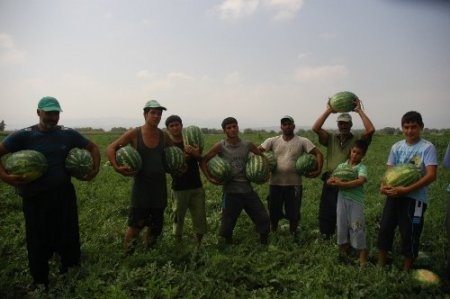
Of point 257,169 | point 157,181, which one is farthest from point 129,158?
point 257,169

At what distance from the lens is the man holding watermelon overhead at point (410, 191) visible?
4.99 metres

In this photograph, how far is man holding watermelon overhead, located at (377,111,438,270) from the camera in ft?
16.4

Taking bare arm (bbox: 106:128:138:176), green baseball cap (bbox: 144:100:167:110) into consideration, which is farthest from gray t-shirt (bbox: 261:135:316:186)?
bare arm (bbox: 106:128:138:176)

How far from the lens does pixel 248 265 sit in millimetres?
5469

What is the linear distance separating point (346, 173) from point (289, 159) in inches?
51.1

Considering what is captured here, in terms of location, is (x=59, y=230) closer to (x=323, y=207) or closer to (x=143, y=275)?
(x=143, y=275)

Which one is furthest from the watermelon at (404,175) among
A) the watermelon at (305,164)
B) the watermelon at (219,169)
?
the watermelon at (219,169)

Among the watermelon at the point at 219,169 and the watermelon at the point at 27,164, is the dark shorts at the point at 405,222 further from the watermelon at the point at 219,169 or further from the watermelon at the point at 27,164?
the watermelon at the point at 27,164

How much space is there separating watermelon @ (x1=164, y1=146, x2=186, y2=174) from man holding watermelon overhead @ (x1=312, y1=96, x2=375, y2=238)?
2117 mm

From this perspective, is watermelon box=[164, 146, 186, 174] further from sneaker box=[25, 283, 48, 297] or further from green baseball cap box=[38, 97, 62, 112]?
sneaker box=[25, 283, 48, 297]

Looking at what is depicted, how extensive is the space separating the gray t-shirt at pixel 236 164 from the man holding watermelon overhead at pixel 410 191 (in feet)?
6.77

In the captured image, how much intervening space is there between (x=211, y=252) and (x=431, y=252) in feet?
11.2

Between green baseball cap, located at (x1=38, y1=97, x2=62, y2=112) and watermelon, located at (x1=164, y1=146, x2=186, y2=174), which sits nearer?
green baseball cap, located at (x1=38, y1=97, x2=62, y2=112)

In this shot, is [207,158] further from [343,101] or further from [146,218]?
[343,101]
